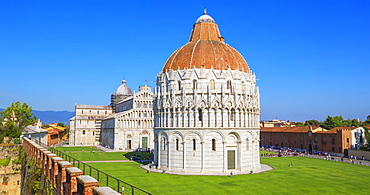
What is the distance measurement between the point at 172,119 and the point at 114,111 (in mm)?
74455

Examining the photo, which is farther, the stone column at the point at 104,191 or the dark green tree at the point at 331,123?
the dark green tree at the point at 331,123

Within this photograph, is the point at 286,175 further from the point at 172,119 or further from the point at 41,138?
the point at 41,138

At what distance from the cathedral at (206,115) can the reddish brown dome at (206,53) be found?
0.47ft

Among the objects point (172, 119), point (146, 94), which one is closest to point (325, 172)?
point (172, 119)

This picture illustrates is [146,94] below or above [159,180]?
above

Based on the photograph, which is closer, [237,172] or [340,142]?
[237,172]

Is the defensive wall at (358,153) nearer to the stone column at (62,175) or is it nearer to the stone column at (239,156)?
the stone column at (239,156)

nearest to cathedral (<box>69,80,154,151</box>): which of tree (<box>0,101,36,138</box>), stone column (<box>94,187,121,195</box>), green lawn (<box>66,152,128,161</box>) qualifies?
green lawn (<box>66,152,128,161</box>)

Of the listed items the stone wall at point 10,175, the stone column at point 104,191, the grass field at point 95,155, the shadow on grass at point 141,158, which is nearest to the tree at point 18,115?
the grass field at point 95,155

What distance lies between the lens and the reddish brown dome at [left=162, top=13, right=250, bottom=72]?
45.6 metres

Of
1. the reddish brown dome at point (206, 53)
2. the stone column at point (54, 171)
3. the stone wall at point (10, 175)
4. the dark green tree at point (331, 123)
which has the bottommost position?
the stone wall at point (10, 175)

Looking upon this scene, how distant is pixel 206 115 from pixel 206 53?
9.51m

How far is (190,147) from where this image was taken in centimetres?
4303

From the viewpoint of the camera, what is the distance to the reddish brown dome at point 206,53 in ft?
150
